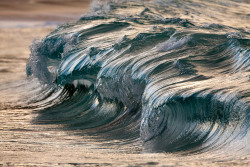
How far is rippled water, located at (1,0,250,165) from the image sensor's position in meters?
3.02

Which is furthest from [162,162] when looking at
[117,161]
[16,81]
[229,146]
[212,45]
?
[16,81]

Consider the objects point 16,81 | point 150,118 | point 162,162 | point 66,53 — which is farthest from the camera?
point 16,81

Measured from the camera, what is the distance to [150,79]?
362 centimetres

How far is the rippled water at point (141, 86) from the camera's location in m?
3.02

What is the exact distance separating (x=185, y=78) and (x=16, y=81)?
10.2ft

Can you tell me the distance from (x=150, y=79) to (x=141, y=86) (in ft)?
0.29


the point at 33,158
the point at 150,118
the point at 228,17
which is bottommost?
the point at 33,158

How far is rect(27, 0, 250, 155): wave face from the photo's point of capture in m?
3.01

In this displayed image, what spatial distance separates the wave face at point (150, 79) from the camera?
3.01m

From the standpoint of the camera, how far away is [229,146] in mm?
2762

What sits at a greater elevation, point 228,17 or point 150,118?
point 228,17

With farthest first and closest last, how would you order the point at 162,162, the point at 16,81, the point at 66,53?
the point at 16,81 < the point at 66,53 < the point at 162,162

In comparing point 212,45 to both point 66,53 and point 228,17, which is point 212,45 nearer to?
point 66,53

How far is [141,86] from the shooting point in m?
3.66
